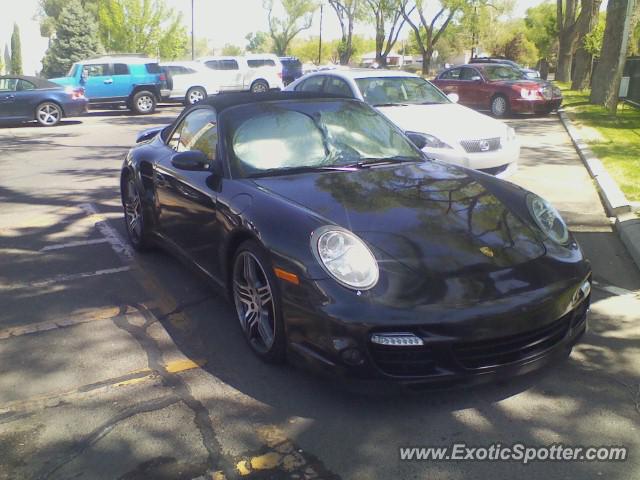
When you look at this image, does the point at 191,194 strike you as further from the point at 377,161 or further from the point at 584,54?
the point at 584,54

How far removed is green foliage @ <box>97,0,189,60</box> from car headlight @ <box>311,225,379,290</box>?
3610 cm

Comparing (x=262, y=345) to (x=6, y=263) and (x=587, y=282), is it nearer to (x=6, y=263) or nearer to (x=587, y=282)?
(x=587, y=282)

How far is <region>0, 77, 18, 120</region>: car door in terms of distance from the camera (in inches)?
666

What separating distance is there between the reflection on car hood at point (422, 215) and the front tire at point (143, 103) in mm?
18425

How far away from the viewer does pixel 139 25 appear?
36125 millimetres

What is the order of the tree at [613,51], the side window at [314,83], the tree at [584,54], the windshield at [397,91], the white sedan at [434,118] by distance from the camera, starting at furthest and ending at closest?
the tree at [584,54], the tree at [613,51], the side window at [314,83], the windshield at [397,91], the white sedan at [434,118]

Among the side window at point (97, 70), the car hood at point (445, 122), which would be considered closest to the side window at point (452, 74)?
the car hood at point (445, 122)

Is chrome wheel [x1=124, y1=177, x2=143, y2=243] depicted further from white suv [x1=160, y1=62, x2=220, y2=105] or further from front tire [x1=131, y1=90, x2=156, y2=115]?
white suv [x1=160, y1=62, x2=220, y2=105]

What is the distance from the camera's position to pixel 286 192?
3775 millimetres

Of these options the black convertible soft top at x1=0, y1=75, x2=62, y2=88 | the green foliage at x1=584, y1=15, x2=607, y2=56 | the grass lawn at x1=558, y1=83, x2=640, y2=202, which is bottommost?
the grass lawn at x1=558, y1=83, x2=640, y2=202

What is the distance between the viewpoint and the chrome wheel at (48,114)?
684 inches

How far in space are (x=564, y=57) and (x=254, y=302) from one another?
28.9 meters

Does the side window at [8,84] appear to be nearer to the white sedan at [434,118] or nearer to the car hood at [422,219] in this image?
the white sedan at [434,118]

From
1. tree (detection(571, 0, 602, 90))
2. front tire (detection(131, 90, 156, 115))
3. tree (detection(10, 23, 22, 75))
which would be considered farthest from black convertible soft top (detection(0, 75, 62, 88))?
tree (detection(10, 23, 22, 75))
